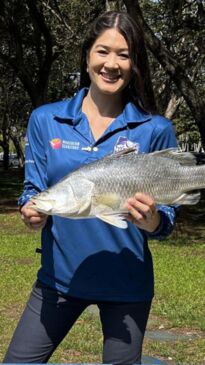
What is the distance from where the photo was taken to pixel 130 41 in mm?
2609

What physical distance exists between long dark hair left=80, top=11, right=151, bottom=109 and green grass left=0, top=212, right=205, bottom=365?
3.05 meters

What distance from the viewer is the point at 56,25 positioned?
70.8 feet

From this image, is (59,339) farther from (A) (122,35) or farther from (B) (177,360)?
(B) (177,360)

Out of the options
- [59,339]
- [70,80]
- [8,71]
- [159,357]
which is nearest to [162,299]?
[159,357]

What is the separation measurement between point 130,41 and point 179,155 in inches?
20.4

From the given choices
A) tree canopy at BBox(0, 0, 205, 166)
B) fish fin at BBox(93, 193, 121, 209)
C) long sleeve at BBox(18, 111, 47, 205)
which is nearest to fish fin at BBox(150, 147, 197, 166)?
fish fin at BBox(93, 193, 121, 209)

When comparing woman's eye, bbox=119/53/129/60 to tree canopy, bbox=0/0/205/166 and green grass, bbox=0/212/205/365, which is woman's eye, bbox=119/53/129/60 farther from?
tree canopy, bbox=0/0/205/166

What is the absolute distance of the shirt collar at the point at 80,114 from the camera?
2627 millimetres

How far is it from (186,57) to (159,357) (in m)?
17.7

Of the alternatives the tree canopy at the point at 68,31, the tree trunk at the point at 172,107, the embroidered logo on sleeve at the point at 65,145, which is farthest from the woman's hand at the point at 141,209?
the tree trunk at the point at 172,107

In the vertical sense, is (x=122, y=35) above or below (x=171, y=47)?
above

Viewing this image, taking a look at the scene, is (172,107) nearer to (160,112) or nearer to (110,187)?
(160,112)

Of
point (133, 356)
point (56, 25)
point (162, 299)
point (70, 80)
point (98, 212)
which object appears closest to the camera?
point (98, 212)

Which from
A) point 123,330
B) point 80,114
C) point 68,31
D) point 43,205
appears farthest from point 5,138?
point 43,205
